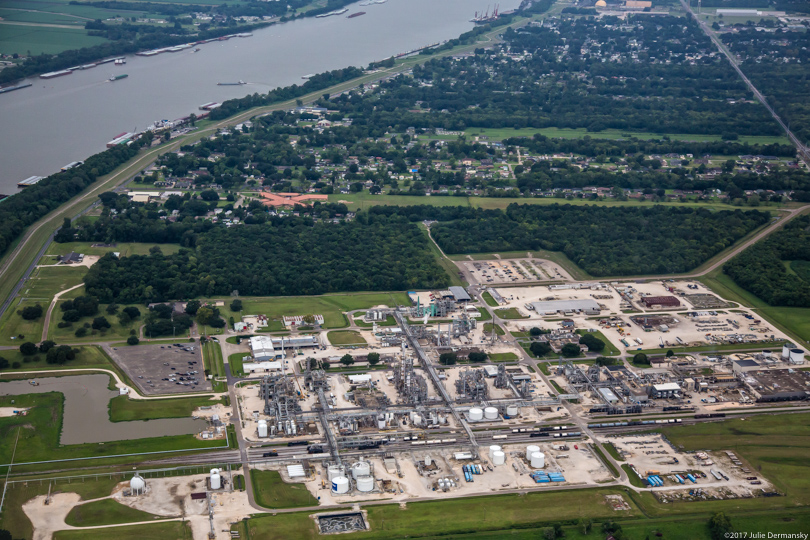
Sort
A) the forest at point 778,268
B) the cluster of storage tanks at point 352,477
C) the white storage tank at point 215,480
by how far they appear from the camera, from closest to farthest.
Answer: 1. the white storage tank at point 215,480
2. the cluster of storage tanks at point 352,477
3. the forest at point 778,268

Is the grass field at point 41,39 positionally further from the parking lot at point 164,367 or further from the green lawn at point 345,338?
the green lawn at point 345,338

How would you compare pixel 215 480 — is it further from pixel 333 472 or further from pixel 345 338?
pixel 345 338

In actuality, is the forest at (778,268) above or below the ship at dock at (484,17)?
below

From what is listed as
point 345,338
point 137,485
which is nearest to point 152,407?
point 137,485

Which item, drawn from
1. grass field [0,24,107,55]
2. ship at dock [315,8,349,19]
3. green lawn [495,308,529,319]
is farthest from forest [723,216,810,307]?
ship at dock [315,8,349,19]

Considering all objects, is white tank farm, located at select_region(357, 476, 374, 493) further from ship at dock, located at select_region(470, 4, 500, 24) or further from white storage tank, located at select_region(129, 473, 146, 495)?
ship at dock, located at select_region(470, 4, 500, 24)

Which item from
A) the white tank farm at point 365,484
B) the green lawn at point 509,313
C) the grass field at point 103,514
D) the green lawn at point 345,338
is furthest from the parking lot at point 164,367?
the green lawn at point 509,313
